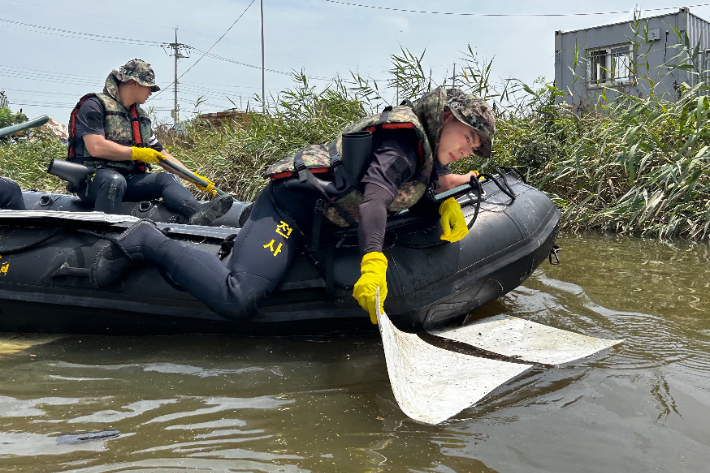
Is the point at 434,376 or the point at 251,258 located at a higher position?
the point at 251,258

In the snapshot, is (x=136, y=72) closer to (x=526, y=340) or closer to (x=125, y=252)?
(x=125, y=252)

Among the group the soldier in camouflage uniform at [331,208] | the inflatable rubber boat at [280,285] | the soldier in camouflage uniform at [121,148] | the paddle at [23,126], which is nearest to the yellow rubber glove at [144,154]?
the soldier in camouflage uniform at [121,148]

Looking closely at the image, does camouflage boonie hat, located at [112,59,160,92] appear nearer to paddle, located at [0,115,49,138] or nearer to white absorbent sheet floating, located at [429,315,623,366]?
paddle, located at [0,115,49,138]

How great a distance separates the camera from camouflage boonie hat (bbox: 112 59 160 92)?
375 cm

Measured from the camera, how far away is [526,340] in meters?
2.59

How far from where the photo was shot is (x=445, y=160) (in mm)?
2551

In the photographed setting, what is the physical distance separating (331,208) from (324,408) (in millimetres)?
878

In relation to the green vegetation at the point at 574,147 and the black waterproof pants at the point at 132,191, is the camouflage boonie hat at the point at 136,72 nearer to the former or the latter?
the black waterproof pants at the point at 132,191

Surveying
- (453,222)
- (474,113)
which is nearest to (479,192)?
(453,222)

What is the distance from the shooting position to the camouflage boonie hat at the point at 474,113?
238 cm

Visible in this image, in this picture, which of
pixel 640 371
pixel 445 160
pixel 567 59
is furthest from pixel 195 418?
pixel 567 59

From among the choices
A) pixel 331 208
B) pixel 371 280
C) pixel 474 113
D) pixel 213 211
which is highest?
pixel 474 113

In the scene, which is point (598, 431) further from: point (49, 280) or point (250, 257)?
point (49, 280)

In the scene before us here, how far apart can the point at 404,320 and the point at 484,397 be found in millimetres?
734
